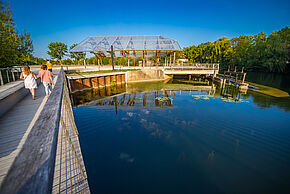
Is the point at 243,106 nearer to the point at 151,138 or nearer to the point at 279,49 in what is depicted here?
the point at 151,138

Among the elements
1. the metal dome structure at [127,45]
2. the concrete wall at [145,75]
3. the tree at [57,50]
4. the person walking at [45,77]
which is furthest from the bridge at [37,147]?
the tree at [57,50]

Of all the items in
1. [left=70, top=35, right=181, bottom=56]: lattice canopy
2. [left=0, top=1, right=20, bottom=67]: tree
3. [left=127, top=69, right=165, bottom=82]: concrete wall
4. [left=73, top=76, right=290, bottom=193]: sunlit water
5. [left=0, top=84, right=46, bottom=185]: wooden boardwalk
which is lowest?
[left=73, top=76, right=290, bottom=193]: sunlit water

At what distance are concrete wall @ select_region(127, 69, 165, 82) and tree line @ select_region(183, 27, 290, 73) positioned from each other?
80.5ft

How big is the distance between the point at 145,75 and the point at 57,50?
29.9 metres

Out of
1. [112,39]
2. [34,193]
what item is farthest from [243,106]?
[112,39]

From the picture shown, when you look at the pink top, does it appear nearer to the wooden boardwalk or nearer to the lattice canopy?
the wooden boardwalk

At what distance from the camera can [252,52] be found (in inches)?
1638

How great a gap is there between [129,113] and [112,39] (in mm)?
23348

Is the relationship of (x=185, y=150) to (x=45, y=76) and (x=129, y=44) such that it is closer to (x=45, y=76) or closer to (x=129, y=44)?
(x=45, y=76)

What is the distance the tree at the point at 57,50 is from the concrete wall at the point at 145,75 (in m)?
28.4

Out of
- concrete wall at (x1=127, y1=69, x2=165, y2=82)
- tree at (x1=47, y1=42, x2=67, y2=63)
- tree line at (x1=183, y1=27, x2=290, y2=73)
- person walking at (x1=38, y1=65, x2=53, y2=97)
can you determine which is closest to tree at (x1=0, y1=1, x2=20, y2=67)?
person walking at (x1=38, y1=65, x2=53, y2=97)

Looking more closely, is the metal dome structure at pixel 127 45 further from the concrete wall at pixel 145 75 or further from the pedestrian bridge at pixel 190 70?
the concrete wall at pixel 145 75

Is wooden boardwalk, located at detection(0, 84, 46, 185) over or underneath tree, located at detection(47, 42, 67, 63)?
underneath

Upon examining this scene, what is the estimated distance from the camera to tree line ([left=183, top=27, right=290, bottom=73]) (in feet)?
112
